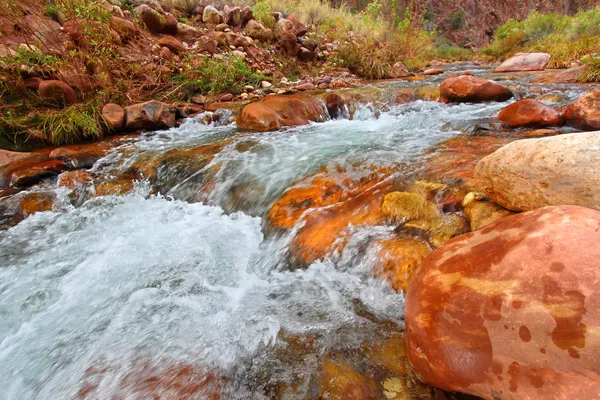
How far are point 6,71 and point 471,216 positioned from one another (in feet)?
19.4

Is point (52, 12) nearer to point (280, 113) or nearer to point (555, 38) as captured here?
point (280, 113)

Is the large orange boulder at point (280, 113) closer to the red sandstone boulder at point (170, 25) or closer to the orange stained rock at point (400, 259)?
the orange stained rock at point (400, 259)

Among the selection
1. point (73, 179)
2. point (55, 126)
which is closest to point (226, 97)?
point (55, 126)

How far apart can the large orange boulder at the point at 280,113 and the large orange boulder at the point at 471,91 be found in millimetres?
2108

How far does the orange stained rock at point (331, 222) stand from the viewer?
2033 millimetres

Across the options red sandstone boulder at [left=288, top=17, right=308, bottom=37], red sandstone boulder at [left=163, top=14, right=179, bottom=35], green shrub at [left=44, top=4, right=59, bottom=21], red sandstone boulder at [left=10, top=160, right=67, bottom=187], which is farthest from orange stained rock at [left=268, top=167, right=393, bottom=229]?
red sandstone boulder at [left=288, top=17, right=308, bottom=37]

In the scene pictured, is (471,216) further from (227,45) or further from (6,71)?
(227,45)

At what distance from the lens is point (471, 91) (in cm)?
484

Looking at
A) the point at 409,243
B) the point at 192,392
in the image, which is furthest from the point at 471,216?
the point at 192,392

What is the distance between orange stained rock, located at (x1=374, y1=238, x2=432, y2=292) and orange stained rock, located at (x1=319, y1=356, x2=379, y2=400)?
0.52 meters

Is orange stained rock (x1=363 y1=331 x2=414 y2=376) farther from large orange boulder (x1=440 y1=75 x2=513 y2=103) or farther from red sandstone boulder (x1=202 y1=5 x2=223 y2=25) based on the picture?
red sandstone boulder (x1=202 y1=5 x2=223 y2=25)

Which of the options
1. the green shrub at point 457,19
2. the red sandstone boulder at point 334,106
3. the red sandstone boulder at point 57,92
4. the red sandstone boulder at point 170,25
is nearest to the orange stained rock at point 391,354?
the red sandstone boulder at point 334,106

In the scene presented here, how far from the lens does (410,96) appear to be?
559cm

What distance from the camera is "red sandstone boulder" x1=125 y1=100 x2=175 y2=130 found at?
470 centimetres
